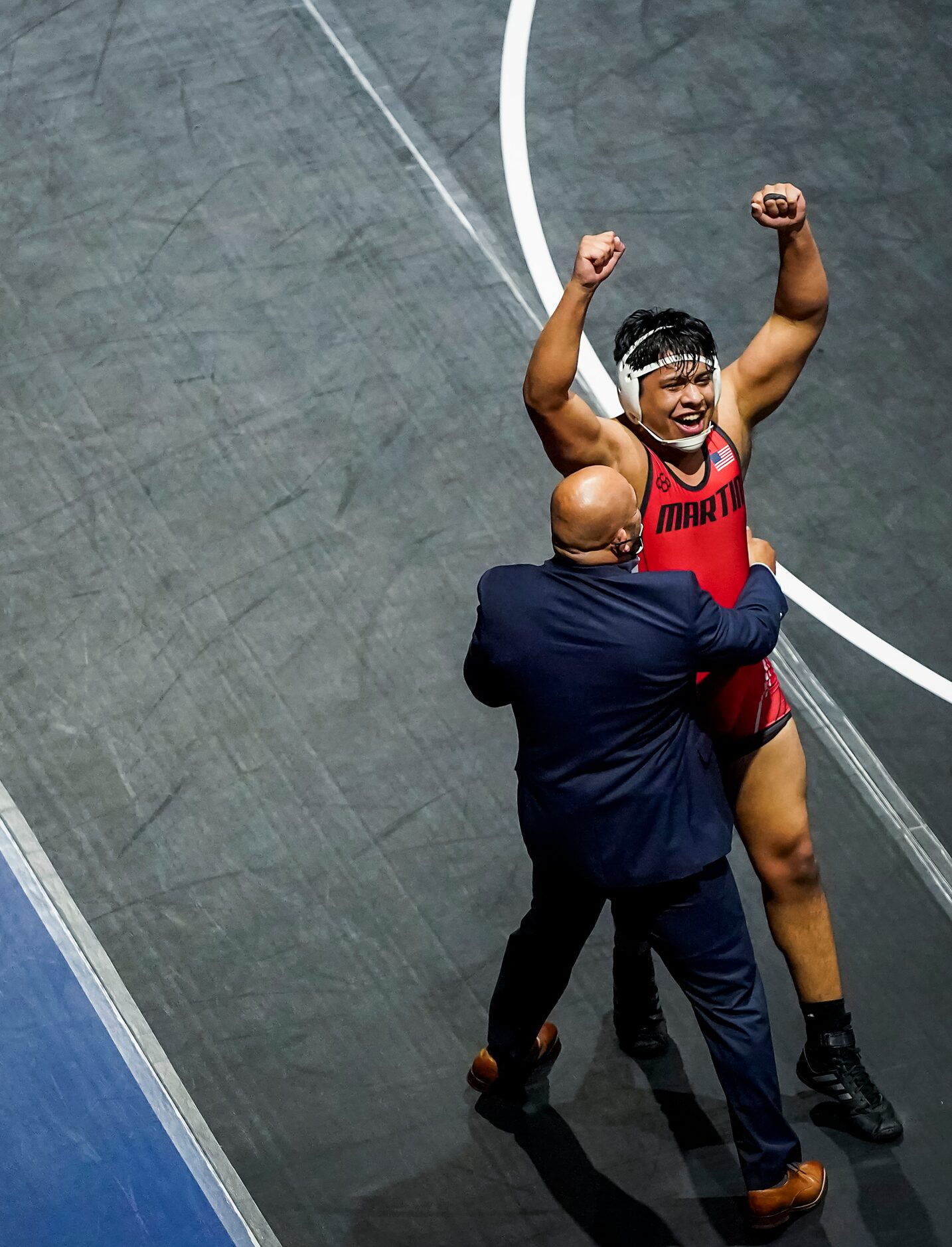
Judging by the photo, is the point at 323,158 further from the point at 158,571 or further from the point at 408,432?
the point at 158,571

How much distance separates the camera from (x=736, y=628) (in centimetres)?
326

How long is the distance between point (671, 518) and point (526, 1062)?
1.56m

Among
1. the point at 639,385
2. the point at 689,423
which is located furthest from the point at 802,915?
the point at 639,385

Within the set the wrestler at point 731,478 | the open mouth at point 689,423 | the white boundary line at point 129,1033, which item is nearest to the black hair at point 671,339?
the wrestler at point 731,478

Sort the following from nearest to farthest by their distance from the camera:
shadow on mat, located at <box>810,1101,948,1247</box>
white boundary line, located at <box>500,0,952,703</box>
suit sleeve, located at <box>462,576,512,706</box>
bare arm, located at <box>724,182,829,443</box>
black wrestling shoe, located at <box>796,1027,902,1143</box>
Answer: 1. suit sleeve, located at <box>462,576,512,706</box>
2. bare arm, located at <box>724,182,829,443</box>
3. shadow on mat, located at <box>810,1101,948,1247</box>
4. black wrestling shoe, located at <box>796,1027,902,1143</box>
5. white boundary line, located at <box>500,0,952,703</box>

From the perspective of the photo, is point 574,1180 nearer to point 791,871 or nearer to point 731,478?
point 791,871

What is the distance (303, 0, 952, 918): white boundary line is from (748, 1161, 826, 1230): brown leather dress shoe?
994mm

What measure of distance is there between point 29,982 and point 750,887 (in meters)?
2.14

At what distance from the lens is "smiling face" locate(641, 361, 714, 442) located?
3.57m

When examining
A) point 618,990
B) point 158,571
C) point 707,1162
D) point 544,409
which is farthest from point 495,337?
point 707,1162

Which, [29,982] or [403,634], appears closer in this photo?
[29,982]

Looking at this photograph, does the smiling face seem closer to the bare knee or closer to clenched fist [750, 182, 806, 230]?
clenched fist [750, 182, 806, 230]

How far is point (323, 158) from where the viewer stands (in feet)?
19.3

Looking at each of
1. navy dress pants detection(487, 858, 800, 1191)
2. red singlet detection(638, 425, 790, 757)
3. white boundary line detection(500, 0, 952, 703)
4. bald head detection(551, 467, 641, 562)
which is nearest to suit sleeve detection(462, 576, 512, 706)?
bald head detection(551, 467, 641, 562)
